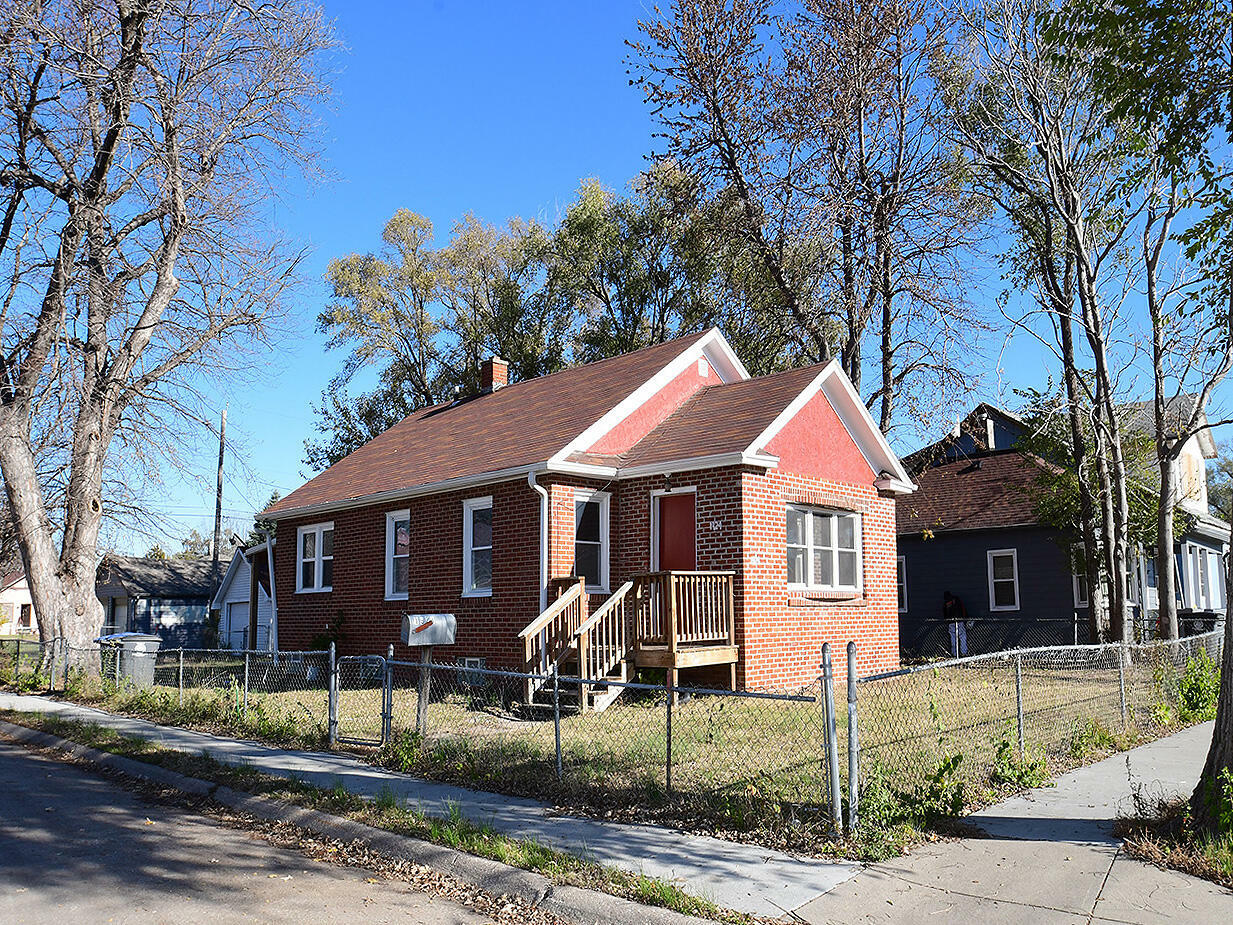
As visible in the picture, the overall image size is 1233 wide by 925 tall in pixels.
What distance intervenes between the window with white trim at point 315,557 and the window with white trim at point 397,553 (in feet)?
7.94

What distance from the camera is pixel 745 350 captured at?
3141 centimetres

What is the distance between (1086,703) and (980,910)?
24.5 ft

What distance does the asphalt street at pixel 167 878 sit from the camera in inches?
233

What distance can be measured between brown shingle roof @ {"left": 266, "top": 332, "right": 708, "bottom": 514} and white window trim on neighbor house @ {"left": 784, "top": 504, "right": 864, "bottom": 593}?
3.86 meters

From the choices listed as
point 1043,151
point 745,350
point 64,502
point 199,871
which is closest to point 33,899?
point 199,871

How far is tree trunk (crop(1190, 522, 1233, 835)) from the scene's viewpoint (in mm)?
6324

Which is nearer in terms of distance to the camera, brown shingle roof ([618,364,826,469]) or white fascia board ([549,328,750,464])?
brown shingle roof ([618,364,826,469])

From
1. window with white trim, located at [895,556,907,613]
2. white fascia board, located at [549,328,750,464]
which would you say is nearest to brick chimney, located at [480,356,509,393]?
white fascia board, located at [549,328,750,464]

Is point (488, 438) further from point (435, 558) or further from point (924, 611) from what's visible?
point (924, 611)

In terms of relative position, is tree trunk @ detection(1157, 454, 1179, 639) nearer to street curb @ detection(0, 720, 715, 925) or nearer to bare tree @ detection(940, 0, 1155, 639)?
bare tree @ detection(940, 0, 1155, 639)

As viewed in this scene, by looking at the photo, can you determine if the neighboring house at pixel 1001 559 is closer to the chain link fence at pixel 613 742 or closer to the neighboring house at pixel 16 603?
the chain link fence at pixel 613 742

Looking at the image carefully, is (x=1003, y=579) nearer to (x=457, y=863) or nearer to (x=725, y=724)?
(x=725, y=724)

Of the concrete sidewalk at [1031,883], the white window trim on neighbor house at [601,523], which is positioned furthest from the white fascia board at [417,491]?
the concrete sidewalk at [1031,883]

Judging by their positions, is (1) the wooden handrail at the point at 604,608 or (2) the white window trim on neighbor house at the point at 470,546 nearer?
(1) the wooden handrail at the point at 604,608
